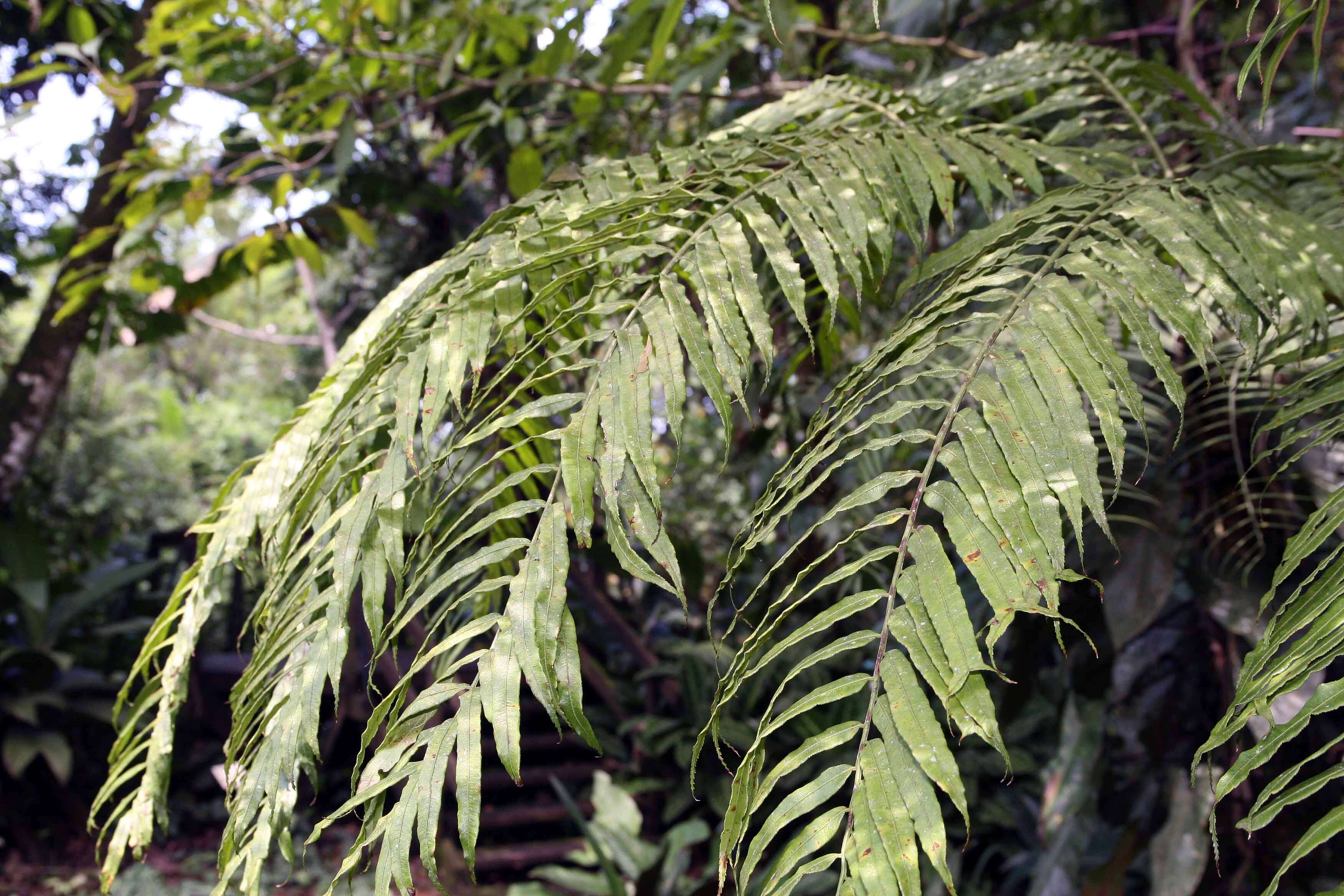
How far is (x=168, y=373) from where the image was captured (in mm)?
9883

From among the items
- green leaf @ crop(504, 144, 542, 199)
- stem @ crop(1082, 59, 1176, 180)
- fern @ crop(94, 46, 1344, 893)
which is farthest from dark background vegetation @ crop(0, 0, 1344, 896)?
stem @ crop(1082, 59, 1176, 180)

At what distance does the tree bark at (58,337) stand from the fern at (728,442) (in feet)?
6.47

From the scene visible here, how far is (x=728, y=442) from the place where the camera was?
2.03 feet

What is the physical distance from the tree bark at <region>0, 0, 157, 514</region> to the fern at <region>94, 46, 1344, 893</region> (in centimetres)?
197

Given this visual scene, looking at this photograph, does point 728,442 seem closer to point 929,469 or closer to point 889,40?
point 929,469

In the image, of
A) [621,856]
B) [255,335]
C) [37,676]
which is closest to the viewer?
[621,856]

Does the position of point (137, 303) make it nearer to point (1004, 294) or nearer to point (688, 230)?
point (688, 230)

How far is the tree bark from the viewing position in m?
2.45

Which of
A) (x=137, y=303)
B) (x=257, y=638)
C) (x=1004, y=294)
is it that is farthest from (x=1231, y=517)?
(x=137, y=303)

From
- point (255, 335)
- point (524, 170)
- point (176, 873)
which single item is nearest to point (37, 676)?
point (176, 873)

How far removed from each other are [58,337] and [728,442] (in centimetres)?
255

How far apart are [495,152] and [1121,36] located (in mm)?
1417

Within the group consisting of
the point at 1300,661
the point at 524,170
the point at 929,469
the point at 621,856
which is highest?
the point at 524,170

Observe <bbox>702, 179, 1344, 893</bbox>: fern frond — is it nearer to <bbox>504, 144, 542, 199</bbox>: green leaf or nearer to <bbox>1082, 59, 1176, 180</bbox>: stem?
<bbox>1082, 59, 1176, 180</bbox>: stem
